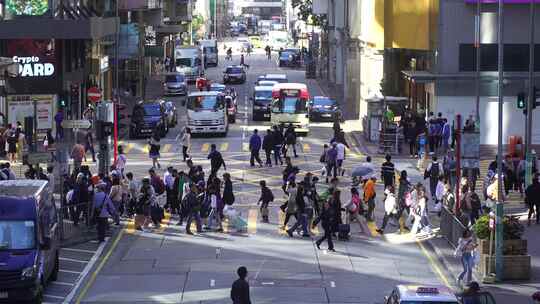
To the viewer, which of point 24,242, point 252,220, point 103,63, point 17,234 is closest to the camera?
point 24,242

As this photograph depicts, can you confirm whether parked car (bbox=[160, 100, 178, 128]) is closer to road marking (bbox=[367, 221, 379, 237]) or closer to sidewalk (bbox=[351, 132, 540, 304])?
sidewalk (bbox=[351, 132, 540, 304])

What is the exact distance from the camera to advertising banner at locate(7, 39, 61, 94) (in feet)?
192

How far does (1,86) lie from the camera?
56844 millimetres

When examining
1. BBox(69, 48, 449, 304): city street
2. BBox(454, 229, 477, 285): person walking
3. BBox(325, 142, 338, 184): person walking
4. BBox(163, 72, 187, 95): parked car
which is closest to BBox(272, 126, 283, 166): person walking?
BBox(325, 142, 338, 184): person walking

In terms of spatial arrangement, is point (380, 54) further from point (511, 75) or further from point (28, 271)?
point (28, 271)

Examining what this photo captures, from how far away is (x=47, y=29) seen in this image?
186ft

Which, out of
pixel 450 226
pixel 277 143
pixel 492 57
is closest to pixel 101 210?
pixel 450 226

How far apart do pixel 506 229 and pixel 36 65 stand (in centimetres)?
3578

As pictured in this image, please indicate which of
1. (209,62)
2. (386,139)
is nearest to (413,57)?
(386,139)

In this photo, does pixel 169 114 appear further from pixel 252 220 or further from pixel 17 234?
pixel 17 234

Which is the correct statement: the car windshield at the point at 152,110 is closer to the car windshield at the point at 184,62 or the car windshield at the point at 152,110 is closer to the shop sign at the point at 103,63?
the shop sign at the point at 103,63

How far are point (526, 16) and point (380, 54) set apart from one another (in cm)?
1356

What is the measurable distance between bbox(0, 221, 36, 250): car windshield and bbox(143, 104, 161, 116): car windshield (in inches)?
1344

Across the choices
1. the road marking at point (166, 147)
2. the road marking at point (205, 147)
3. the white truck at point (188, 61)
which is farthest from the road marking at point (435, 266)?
the white truck at point (188, 61)
